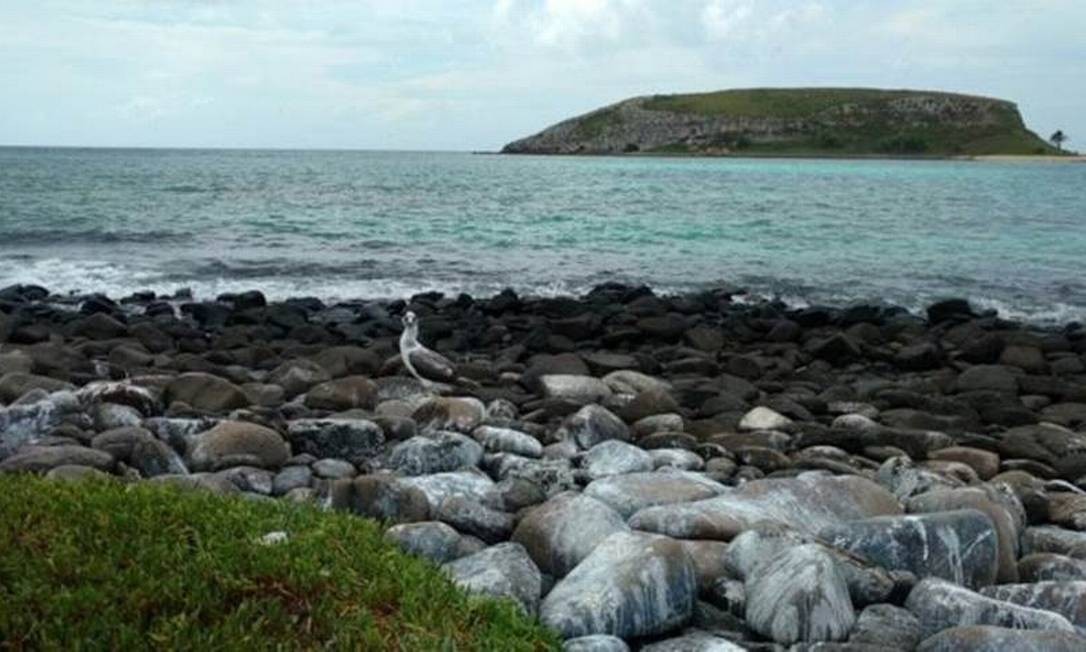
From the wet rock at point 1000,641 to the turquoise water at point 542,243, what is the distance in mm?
16787

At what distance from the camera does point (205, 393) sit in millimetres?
10383

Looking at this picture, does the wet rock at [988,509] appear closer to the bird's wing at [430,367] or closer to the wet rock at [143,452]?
the wet rock at [143,452]

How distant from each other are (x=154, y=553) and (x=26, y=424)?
4174 millimetres

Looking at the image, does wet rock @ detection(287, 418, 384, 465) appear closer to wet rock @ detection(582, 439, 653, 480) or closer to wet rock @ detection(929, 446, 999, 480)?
wet rock @ detection(582, 439, 653, 480)

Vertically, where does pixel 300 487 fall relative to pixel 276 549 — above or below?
below

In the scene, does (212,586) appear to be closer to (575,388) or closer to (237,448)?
(237,448)

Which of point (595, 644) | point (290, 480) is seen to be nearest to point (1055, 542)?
point (595, 644)

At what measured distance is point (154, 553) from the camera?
17.3ft

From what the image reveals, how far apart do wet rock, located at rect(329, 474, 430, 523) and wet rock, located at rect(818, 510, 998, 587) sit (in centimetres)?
237

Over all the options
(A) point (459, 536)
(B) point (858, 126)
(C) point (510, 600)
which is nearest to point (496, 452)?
(A) point (459, 536)

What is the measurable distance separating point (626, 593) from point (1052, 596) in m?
2.23

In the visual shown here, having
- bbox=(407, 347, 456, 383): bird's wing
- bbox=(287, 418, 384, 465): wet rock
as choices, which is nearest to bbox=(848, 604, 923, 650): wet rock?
bbox=(287, 418, 384, 465): wet rock

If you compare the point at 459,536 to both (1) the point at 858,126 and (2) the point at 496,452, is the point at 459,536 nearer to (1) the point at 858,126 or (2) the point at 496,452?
(2) the point at 496,452

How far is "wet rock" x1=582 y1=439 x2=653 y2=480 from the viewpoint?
8.46 meters
